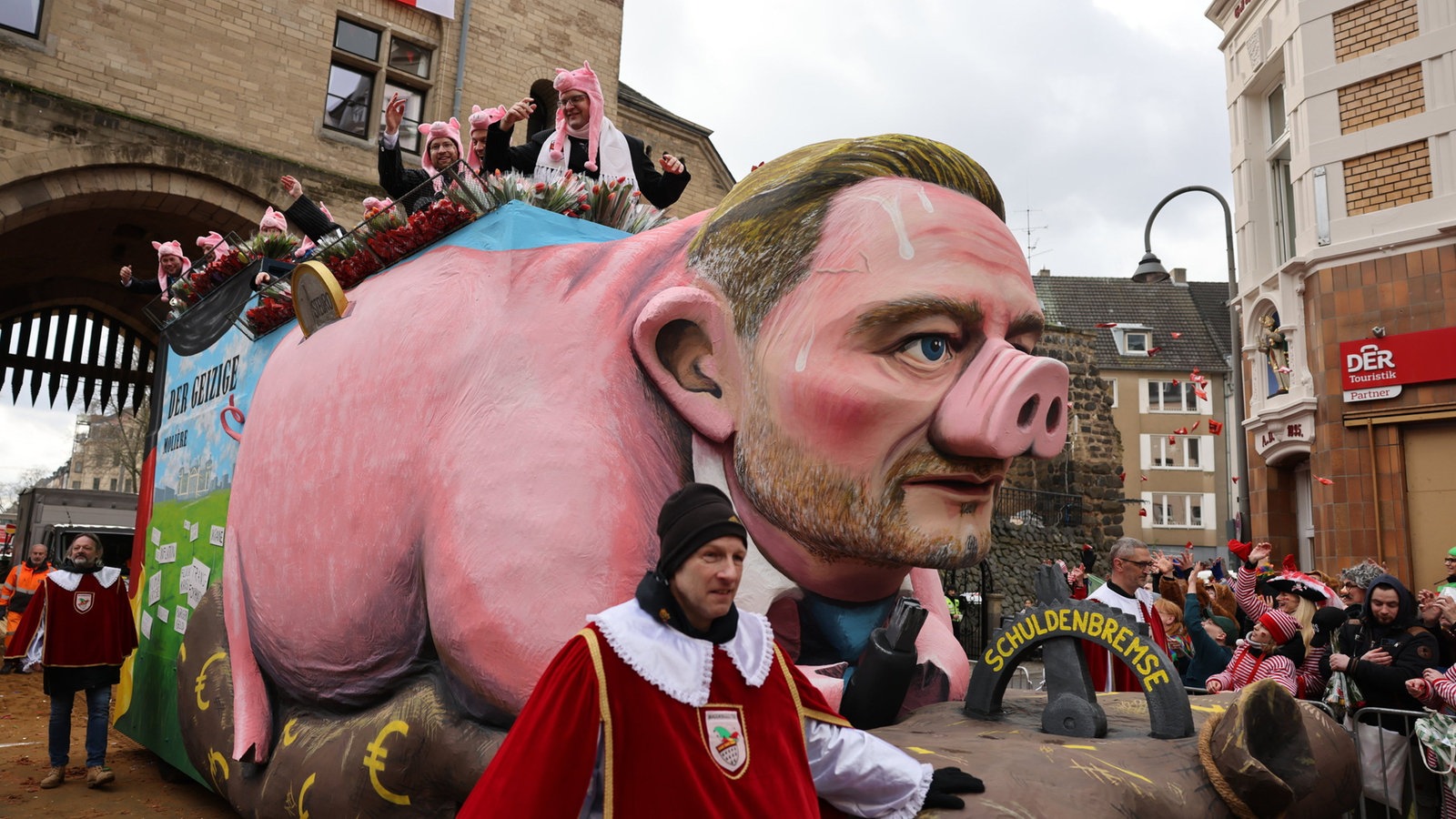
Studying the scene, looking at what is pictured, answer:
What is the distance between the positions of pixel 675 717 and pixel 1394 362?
1350cm

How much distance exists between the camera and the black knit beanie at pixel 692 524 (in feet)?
6.23

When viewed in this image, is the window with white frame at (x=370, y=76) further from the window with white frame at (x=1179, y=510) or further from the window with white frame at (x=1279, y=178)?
the window with white frame at (x=1179, y=510)

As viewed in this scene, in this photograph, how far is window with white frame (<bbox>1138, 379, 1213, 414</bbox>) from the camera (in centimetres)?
3216

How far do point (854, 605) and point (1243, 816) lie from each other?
121cm

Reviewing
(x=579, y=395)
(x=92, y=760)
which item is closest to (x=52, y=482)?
(x=92, y=760)

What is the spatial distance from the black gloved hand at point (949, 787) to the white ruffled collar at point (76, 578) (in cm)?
591

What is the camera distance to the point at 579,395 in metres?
3.15

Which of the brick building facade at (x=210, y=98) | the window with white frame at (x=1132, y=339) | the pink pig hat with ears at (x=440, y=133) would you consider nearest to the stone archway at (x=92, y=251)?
the brick building facade at (x=210, y=98)

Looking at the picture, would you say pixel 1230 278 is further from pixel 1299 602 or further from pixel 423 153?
pixel 423 153

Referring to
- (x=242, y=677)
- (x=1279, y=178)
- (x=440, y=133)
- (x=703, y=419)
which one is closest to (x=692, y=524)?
(x=703, y=419)

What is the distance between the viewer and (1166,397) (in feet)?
106

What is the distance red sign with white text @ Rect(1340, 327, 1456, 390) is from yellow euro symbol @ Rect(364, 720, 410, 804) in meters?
12.9

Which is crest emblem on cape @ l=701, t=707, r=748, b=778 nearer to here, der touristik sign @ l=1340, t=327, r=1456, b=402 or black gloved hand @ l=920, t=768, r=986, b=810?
black gloved hand @ l=920, t=768, r=986, b=810

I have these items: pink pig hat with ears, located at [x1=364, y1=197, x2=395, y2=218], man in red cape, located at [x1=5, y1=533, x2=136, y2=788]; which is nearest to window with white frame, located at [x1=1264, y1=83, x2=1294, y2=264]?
pink pig hat with ears, located at [x1=364, y1=197, x2=395, y2=218]
